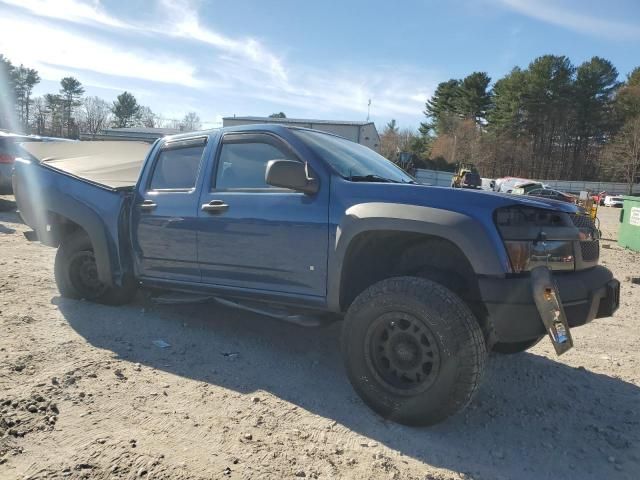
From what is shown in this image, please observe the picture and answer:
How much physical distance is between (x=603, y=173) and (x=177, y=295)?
7437 cm

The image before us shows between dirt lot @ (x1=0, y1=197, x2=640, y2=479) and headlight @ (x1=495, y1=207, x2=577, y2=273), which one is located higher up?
headlight @ (x1=495, y1=207, x2=577, y2=273)

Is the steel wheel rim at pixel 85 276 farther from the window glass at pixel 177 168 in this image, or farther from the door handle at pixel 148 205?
the window glass at pixel 177 168

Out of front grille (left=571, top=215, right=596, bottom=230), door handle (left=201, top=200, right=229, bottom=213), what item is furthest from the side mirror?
front grille (left=571, top=215, right=596, bottom=230)

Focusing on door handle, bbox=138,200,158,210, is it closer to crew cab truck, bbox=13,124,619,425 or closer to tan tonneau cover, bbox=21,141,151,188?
crew cab truck, bbox=13,124,619,425

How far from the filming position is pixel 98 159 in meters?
5.86

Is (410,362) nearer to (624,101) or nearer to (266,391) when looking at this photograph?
(266,391)

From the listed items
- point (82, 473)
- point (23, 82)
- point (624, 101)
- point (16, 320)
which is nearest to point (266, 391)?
point (82, 473)

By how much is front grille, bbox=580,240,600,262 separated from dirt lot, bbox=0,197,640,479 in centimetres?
109

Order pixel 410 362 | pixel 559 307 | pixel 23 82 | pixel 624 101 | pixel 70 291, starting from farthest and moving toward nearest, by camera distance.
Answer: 1. pixel 23 82
2. pixel 624 101
3. pixel 70 291
4. pixel 410 362
5. pixel 559 307

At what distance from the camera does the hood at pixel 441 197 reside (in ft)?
9.64

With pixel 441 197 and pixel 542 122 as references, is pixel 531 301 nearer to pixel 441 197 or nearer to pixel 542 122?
pixel 441 197

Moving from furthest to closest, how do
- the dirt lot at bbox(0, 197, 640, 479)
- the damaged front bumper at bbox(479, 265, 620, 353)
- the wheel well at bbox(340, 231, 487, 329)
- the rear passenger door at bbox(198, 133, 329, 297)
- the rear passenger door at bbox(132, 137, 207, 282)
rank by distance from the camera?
the rear passenger door at bbox(132, 137, 207, 282)
the rear passenger door at bbox(198, 133, 329, 297)
the wheel well at bbox(340, 231, 487, 329)
the damaged front bumper at bbox(479, 265, 620, 353)
the dirt lot at bbox(0, 197, 640, 479)

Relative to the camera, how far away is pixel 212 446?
9.04 ft

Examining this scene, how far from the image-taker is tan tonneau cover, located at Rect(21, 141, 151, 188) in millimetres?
5078
